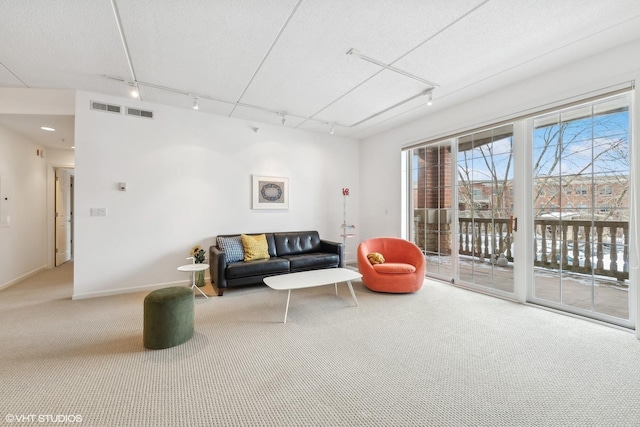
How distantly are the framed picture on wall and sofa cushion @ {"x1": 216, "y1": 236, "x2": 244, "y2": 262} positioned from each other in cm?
83

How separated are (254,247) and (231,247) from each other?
36 cm

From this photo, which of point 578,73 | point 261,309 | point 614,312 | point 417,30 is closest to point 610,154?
point 578,73

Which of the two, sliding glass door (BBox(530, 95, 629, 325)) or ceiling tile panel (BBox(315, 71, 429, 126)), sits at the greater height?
ceiling tile panel (BBox(315, 71, 429, 126))

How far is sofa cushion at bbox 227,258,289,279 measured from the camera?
3.75m

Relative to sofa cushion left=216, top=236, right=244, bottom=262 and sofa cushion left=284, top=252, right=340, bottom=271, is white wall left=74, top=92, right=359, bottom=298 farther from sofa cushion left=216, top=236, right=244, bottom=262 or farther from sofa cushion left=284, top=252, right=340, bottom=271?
sofa cushion left=284, top=252, right=340, bottom=271

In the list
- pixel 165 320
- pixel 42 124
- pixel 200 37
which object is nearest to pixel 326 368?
pixel 165 320

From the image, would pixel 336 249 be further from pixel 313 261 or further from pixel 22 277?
pixel 22 277

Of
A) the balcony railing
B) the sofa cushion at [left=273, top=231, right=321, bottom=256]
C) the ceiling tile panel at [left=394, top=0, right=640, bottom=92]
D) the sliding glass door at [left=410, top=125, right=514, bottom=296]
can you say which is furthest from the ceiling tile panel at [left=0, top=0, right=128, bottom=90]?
the balcony railing

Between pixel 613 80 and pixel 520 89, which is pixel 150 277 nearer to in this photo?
pixel 520 89

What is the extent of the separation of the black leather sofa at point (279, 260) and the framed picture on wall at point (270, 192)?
1.92 feet

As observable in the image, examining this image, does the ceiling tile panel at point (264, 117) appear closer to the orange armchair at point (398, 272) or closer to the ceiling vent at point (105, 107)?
the ceiling vent at point (105, 107)

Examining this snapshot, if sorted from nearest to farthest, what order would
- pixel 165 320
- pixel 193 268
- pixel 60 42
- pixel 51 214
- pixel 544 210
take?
pixel 165 320, pixel 60 42, pixel 544 210, pixel 193 268, pixel 51 214

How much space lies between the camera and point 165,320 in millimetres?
2287

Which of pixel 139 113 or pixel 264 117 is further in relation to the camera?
pixel 264 117
